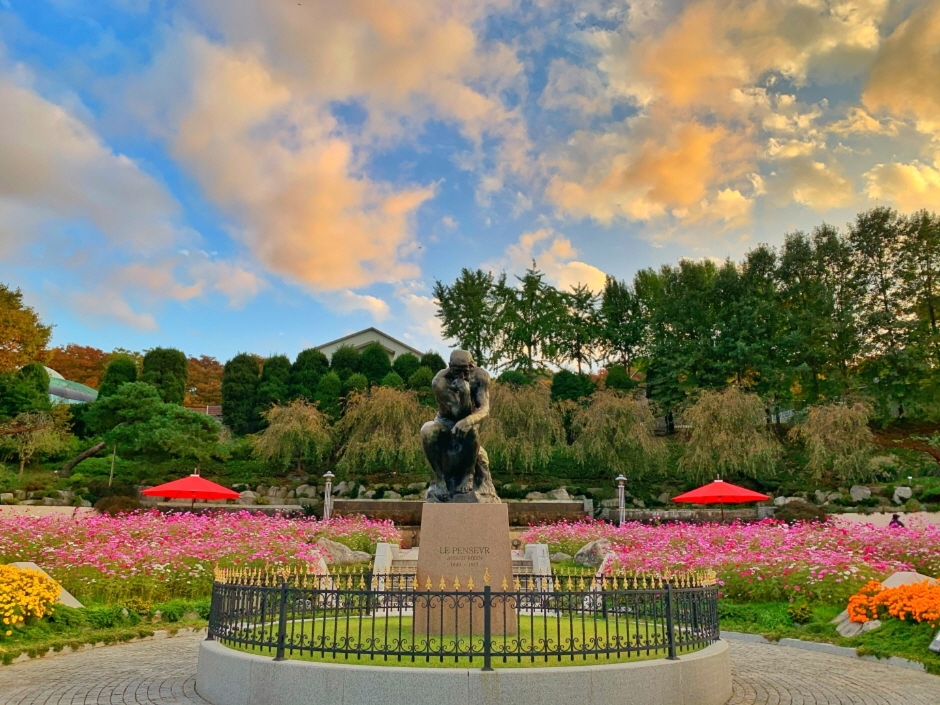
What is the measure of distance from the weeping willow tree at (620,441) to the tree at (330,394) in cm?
1313

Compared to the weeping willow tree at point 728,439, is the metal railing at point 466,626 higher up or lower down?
lower down

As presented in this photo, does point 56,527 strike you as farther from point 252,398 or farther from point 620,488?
point 252,398

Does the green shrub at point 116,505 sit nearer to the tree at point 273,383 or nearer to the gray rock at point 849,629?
the tree at point 273,383

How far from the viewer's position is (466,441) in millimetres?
8773

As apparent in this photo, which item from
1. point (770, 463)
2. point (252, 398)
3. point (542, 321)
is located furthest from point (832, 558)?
point (252, 398)

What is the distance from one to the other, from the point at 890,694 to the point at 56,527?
14603 millimetres

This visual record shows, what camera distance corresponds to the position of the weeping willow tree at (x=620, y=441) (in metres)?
27.0

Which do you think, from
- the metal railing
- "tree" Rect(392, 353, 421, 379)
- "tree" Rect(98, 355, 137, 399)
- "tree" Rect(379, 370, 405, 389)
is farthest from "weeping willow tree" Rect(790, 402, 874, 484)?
"tree" Rect(98, 355, 137, 399)

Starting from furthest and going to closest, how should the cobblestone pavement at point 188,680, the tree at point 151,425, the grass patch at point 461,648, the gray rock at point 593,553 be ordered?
the tree at point 151,425
the gray rock at point 593,553
the cobblestone pavement at point 188,680
the grass patch at point 461,648

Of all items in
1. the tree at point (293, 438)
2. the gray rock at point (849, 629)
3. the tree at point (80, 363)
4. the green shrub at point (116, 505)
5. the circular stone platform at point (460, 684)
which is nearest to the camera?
the circular stone platform at point (460, 684)

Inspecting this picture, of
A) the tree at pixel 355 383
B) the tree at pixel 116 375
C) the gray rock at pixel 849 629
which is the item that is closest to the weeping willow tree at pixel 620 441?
the tree at pixel 355 383

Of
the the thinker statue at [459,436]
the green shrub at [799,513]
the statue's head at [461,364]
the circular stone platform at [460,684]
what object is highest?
the statue's head at [461,364]

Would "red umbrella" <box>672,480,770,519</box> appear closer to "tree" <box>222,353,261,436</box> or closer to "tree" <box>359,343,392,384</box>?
"tree" <box>359,343,392,384</box>

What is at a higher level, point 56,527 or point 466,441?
point 466,441
